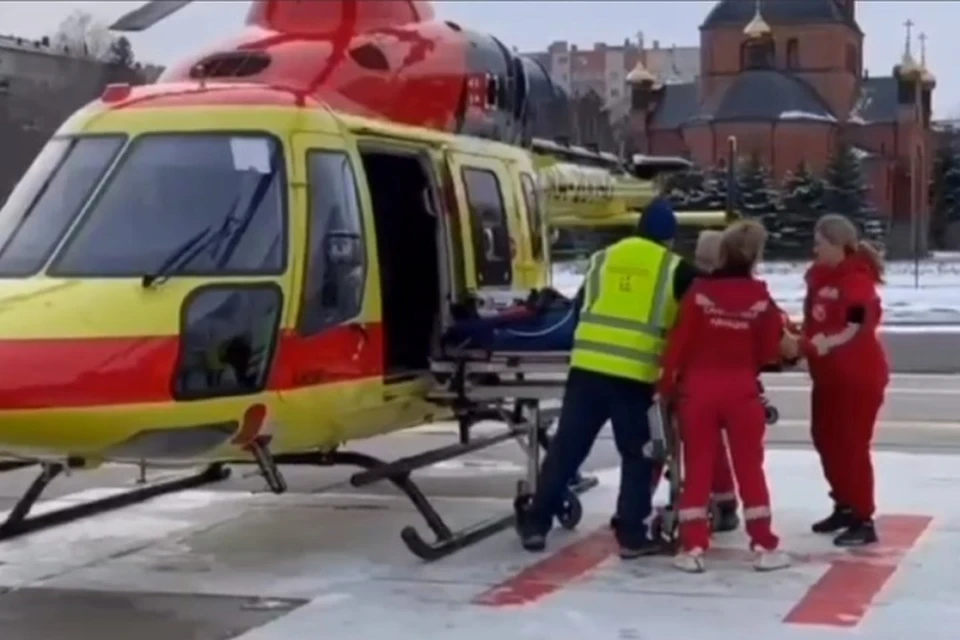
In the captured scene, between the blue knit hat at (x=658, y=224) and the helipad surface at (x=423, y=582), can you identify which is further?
the blue knit hat at (x=658, y=224)

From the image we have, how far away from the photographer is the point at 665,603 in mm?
8188

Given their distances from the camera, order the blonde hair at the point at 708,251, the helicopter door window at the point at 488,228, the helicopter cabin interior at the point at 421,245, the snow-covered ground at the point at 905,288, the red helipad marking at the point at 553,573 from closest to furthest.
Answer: the red helipad marking at the point at 553,573, the blonde hair at the point at 708,251, the helicopter cabin interior at the point at 421,245, the helicopter door window at the point at 488,228, the snow-covered ground at the point at 905,288

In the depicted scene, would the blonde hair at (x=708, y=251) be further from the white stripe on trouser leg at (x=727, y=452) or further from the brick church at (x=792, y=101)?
the brick church at (x=792, y=101)

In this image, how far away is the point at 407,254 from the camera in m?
10.3

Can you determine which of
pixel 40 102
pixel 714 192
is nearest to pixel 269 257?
pixel 40 102

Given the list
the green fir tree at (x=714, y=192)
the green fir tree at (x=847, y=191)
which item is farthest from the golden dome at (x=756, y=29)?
the green fir tree at (x=714, y=192)

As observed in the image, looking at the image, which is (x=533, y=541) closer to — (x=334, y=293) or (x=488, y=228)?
(x=334, y=293)

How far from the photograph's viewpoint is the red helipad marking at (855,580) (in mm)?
7902

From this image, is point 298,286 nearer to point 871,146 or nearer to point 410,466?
point 410,466

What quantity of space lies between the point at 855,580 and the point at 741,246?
5.45 ft

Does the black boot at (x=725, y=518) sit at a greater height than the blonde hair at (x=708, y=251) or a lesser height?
lesser

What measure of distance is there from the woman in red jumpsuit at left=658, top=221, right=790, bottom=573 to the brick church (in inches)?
3046

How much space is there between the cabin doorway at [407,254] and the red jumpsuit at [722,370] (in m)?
1.77

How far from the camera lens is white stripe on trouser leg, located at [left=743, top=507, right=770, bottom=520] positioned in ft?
28.9
